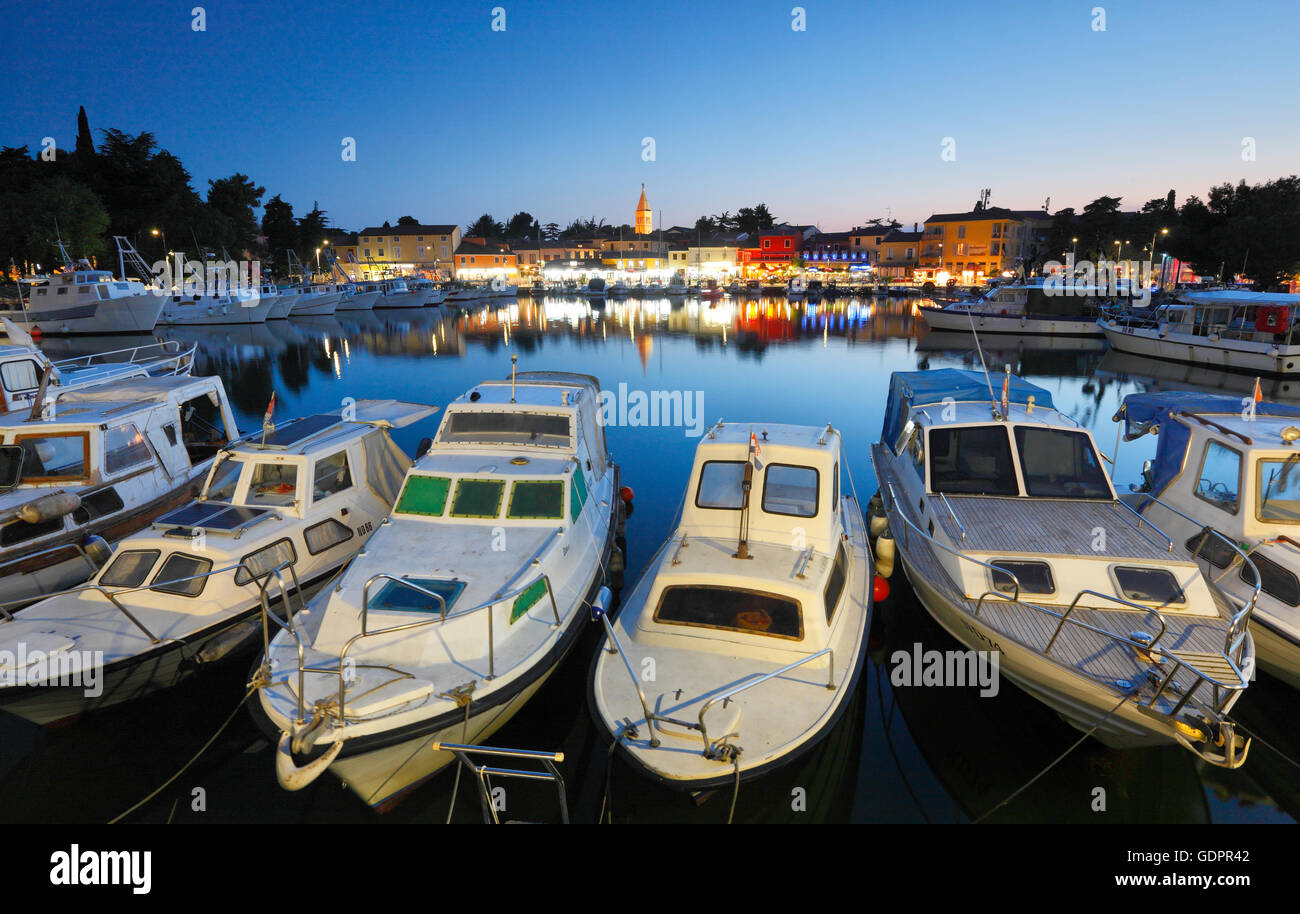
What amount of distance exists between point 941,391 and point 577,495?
8664 mm

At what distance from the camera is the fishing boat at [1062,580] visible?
6449mm

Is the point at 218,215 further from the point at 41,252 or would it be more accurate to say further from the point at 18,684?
the point at 18,684

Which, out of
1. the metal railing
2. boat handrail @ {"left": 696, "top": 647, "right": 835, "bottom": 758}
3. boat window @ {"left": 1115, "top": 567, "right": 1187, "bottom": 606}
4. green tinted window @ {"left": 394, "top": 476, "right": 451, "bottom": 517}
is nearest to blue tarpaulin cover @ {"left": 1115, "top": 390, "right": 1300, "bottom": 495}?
boat window @ {"left": 1115, "top": 567, "right": 1187, "bottom": 606}

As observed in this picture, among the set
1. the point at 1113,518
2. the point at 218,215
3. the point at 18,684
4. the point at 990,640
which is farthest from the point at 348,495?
the point at 218,215

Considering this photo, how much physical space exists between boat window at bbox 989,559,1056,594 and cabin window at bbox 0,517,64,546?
15.0 m

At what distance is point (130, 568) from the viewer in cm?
880

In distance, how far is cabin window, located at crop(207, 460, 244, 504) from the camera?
1048 cm

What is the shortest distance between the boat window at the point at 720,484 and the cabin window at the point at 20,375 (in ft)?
55.6

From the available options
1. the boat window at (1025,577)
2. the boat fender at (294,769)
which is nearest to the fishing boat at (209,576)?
the boat fender at (294,769)

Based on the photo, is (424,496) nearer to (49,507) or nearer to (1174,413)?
(49,507)

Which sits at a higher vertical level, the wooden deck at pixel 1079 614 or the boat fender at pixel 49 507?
the boat fender at pixel 49 507

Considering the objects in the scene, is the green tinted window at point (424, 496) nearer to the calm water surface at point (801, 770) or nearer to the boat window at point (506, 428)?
the boat window at point (506, 428)

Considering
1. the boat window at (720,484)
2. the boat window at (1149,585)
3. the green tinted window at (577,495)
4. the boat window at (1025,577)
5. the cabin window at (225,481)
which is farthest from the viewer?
the cabin window at (225,481)

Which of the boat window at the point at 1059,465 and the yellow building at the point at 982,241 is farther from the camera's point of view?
the yellow building at the point at 982,241
